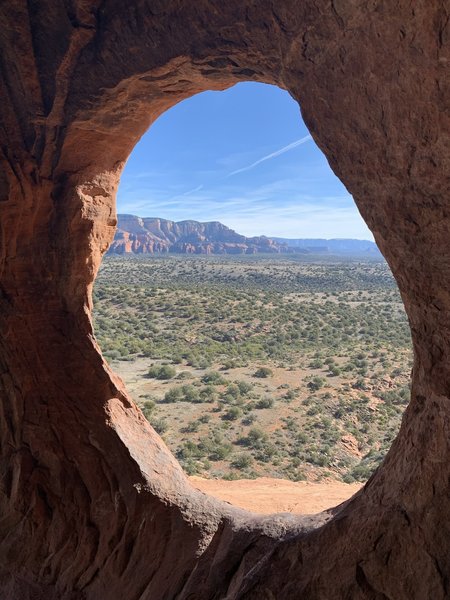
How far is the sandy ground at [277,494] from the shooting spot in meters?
11.3

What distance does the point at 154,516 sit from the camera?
23.7ft

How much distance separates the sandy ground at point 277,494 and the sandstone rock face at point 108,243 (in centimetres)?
437

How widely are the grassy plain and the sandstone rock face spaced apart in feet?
32.7

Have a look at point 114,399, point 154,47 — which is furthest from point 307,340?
point 154,47

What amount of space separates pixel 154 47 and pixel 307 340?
36.1 m

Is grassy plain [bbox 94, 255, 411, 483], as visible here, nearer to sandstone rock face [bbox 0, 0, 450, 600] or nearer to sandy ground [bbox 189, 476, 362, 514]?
sandy ground [bbox 189, 476, 362, 514]

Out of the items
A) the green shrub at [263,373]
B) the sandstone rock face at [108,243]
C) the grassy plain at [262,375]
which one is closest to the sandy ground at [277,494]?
the grassy plain at [262,375]

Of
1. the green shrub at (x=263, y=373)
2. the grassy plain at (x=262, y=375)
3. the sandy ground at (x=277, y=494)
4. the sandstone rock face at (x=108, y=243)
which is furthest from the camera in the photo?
the green shrub at (x=263, y=373)

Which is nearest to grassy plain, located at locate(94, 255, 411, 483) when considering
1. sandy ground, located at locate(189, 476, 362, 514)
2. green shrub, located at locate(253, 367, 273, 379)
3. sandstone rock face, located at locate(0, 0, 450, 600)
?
green shrub, located at locate(253, 367, 273, 379)

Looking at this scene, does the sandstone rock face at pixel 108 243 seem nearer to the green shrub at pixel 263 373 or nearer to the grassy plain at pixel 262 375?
the grassy plain at pixel 262 375

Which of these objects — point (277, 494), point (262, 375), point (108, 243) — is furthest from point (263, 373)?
point (108, 243)

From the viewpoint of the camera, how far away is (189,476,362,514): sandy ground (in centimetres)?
1128

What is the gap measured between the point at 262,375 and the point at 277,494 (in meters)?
17.7

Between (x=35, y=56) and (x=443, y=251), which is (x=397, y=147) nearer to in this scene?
(x=443, y=251)
